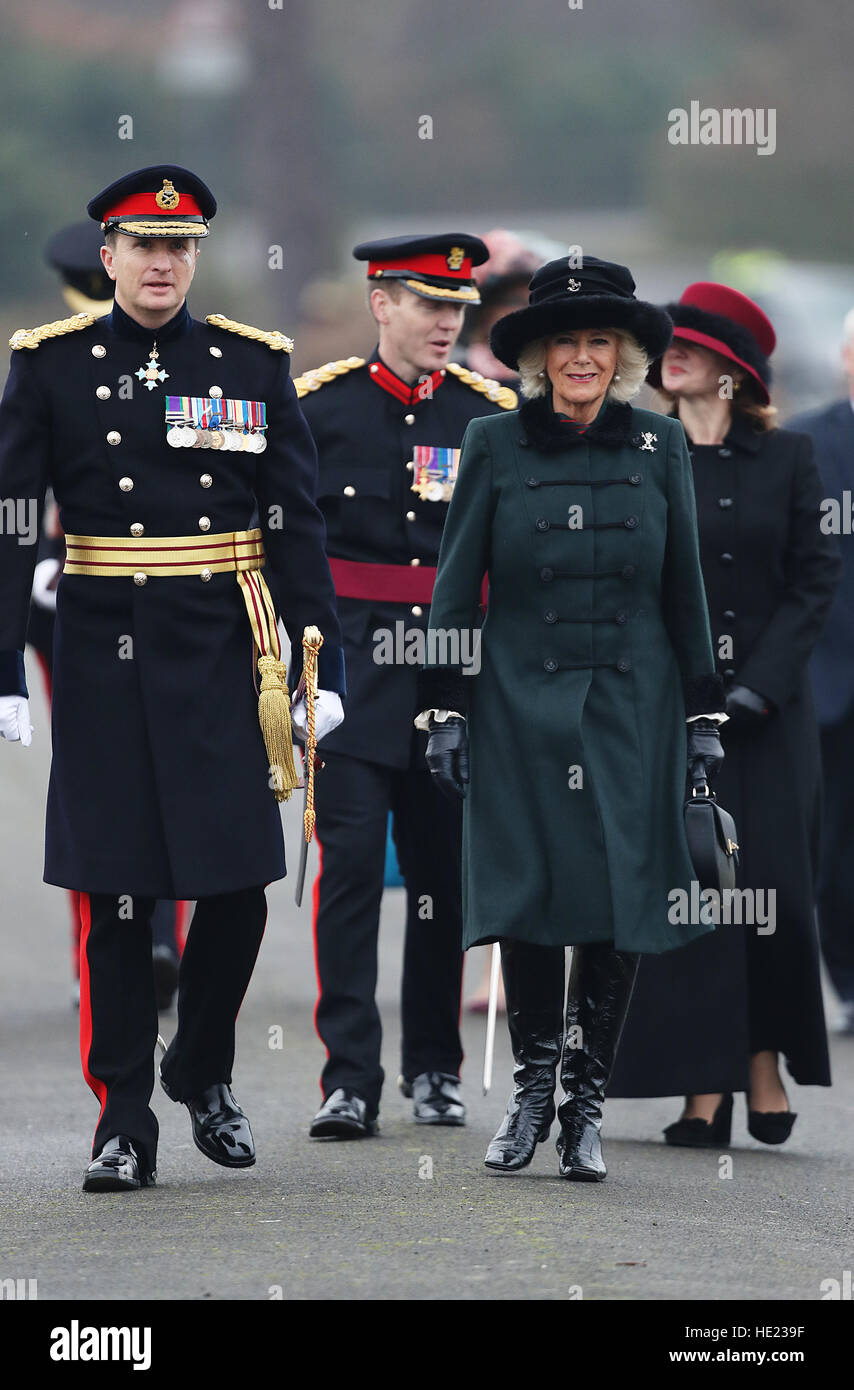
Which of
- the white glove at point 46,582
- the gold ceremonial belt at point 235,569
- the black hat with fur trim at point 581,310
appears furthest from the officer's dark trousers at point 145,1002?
the white glove at point 46,582

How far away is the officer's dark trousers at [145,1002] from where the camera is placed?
571 cm

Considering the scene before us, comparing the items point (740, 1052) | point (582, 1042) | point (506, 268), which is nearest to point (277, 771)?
point (582, 1042)

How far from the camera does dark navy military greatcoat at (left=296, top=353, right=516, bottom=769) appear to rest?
670 centimetres

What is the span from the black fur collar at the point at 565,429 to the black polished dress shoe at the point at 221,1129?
1.44m

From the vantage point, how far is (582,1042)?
589 cm

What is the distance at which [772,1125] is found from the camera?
6.66 metres

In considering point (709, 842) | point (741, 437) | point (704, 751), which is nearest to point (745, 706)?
point (741, 437)

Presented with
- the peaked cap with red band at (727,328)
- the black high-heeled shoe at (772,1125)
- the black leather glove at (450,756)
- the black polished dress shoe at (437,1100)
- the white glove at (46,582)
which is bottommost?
the black high-heeled shoe at (772,1125)

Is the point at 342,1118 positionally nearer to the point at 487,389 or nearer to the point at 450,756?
the point at 450,756

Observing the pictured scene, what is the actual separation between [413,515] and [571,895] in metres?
1.32

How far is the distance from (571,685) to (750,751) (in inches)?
38.7

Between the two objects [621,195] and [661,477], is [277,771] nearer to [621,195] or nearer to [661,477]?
[661,477]

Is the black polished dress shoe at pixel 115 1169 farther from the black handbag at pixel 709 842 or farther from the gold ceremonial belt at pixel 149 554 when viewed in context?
the black handbag at pixel 709 842

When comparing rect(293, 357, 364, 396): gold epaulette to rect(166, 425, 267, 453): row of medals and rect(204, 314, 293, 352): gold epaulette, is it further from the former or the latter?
rect(166, 425, 267, 453): row of medals
